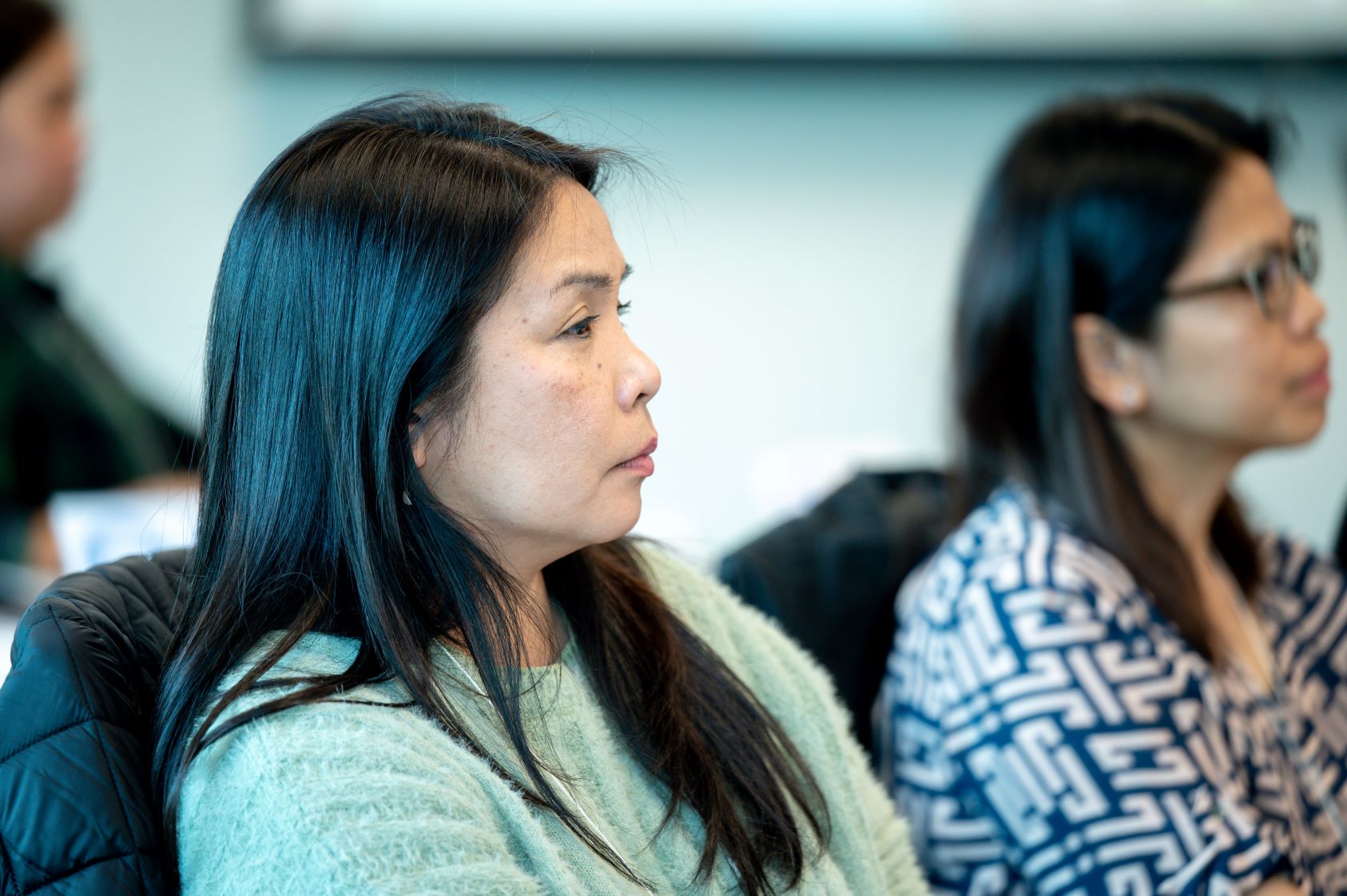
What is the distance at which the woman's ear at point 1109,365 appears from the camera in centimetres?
133

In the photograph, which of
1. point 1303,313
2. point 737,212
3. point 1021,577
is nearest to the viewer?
point 1021,577

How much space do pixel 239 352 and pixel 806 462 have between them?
1630 mm

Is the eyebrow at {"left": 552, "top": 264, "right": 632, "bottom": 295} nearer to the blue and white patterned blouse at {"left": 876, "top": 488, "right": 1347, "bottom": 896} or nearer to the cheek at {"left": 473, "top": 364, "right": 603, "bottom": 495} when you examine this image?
the cheek at {"left": 473, "top": 364, "right": 603, "bottom": 495}

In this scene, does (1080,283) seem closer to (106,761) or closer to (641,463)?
(641,463)

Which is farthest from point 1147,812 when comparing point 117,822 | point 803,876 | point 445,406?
point 117,822

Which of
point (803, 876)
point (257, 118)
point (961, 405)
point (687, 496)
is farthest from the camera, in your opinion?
point (687, 496)

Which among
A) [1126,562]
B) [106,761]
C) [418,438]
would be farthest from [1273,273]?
[106,761]

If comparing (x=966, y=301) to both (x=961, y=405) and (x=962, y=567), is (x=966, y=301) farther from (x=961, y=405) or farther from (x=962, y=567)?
(x=962, y=567)

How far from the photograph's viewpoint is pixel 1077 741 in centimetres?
112

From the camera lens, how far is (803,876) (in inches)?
36.3

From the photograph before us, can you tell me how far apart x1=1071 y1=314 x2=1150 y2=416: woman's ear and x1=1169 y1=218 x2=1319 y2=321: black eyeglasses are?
0.07 m

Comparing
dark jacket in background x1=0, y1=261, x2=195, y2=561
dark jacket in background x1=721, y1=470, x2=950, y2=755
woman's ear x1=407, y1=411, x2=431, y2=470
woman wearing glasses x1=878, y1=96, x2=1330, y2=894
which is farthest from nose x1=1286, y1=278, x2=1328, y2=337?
dark jacket in background x1=0, y1=261, x2=195, y2=561

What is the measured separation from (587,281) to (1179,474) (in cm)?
80

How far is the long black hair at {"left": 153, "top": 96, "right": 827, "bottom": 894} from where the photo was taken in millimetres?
780
